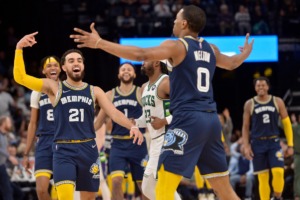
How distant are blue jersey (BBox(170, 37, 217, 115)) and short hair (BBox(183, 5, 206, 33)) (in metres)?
0.14

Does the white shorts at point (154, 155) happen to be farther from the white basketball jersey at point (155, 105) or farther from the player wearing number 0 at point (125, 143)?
the player wearing number 0 at point (125, 143)

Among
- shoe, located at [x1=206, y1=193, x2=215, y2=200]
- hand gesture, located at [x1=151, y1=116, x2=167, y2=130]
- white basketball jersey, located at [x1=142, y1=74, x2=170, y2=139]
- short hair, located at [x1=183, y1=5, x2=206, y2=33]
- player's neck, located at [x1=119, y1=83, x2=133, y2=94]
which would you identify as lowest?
shoe, located at [x1=206, y1=193, x2=215, y2=200]

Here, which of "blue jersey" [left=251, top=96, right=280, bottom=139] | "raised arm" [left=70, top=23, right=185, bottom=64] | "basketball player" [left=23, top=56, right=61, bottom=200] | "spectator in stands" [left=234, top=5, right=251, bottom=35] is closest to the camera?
"raised arm" [left=70, top=23, right=185, bottom=64]

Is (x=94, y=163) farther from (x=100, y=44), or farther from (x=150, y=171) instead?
(x=100, y=44)

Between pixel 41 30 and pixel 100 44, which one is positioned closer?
pixel 100 44

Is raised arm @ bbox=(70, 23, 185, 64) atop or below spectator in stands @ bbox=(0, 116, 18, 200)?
atop

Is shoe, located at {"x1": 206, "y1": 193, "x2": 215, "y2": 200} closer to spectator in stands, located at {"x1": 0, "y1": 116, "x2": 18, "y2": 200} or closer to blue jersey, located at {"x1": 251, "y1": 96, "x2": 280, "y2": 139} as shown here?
blue jersey, located at {"x1": 251, "y1": 96, "x2": 280, "y2": 139}

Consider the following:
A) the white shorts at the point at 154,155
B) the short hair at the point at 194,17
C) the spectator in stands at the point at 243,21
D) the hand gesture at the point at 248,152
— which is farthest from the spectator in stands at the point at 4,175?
A: the spectator in stands at the point at 243,21

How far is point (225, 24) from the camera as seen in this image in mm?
22188

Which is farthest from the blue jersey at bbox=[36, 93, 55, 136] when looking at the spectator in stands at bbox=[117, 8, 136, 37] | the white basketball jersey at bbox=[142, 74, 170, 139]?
the spectator in stands at bbox=[117, 8, 136, 37]

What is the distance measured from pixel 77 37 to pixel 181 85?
1.25 metres

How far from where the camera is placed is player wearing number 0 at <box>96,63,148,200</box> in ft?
37.3

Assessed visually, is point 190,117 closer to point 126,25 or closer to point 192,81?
point 192,81

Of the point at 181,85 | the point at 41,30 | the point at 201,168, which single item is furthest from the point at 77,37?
the point at 41,30
